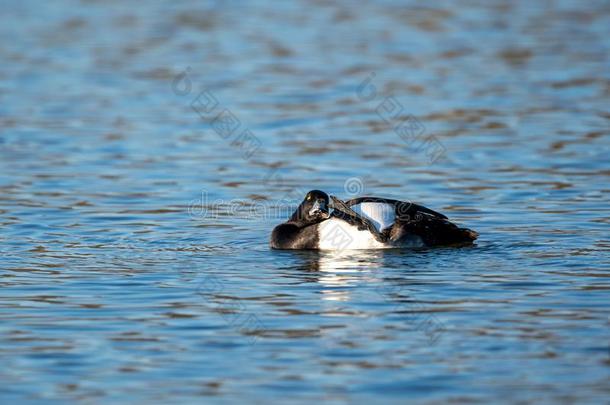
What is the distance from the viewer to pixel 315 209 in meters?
12.4

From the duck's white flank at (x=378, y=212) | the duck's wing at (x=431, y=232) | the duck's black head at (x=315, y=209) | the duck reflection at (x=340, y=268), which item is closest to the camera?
the duck reflection at (x=340, y=268)

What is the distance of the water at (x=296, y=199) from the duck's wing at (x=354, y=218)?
319 mm

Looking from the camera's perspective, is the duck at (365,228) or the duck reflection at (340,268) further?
the duck at (365,228)

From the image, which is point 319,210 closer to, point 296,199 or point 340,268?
point 340,268

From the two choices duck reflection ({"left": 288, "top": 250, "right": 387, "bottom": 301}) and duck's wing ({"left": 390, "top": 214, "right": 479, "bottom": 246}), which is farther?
duck's wing ({"left": 390, "top": 214, "right": 479, "bottom": 246})

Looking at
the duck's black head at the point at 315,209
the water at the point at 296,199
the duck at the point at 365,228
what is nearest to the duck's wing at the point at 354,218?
the duck at the point at 365,228

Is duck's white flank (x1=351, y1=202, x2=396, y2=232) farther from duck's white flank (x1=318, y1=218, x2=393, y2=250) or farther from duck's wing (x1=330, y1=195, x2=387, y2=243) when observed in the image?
duck's white flank (x1=318, y1=218, x2=393, y2=250)

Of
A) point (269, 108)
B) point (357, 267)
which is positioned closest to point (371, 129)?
point (269, 108)

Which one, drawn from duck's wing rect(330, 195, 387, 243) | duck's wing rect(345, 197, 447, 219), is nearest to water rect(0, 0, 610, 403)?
duck's wing rect(330, 195, 387, 243)

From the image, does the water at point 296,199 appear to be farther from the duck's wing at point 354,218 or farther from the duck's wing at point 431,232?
the duck's wing at point 354,218

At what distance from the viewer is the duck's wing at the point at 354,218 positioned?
1184 centimetres

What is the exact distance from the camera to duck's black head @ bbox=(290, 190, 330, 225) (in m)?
12.4

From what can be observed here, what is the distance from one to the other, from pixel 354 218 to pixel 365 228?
0.66 ft

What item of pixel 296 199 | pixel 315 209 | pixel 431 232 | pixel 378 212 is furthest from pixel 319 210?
pixel 296 199
